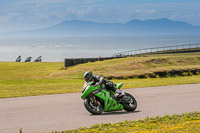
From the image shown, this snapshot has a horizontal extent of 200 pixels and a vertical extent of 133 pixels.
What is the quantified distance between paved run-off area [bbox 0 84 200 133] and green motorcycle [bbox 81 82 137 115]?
7.9 inches

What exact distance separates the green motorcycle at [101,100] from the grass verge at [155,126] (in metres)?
1.71

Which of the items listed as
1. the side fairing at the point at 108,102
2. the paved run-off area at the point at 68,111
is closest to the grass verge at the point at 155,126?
the paved run-off area at the point at 68,111

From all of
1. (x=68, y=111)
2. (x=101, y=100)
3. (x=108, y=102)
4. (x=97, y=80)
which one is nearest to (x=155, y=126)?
(x=108, y=102)

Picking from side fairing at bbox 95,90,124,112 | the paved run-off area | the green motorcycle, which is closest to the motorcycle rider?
the green motorcycle

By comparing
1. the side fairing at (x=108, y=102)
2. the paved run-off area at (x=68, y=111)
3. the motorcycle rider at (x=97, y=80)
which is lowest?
the paved run-off area at (x=68, y=111)

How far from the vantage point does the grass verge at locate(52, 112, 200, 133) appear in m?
8.66

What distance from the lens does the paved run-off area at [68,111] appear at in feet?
32.6

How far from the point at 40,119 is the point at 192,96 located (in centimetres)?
728

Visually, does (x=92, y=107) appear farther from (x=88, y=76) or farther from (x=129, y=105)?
(x=129, y=105)

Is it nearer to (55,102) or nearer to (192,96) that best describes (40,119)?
(55,102)

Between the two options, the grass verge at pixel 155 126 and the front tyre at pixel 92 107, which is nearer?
the grass verge at pixel 155 126

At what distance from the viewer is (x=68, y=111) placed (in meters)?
12.1

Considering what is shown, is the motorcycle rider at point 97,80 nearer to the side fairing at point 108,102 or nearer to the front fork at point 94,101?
the side fairing at point 108,102

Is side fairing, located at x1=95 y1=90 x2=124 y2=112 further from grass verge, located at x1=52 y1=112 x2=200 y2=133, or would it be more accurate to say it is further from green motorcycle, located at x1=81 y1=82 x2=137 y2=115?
grass verge, located at x1=52 y1=112 x2=200 y2=133
